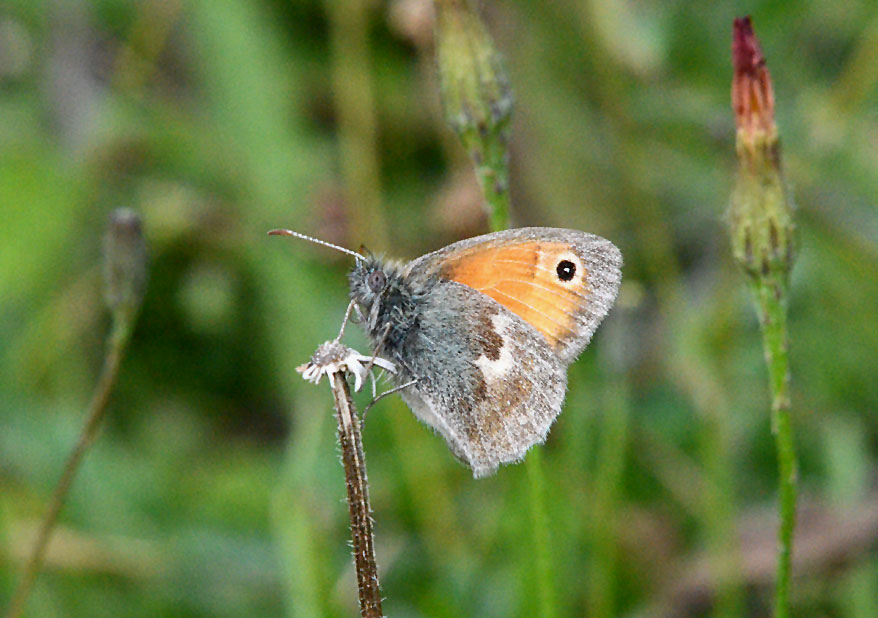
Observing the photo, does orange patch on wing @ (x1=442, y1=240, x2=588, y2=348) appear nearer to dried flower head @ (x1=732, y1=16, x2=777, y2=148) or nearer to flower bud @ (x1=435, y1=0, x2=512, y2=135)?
flower bud @ (x1=435, y1=0, x2=512, y2=135)

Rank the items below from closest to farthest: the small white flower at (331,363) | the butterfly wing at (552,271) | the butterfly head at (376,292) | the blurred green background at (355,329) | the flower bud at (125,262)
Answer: the small white flower at (331,363)
the butterfly wing at (552,271)
the butterfly head at (376,292)
the flower bud at (125,262)
the blurred green background at (355,329)

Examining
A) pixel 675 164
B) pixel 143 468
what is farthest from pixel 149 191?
pixel 675 164

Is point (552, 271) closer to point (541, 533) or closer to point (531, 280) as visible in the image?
point (531, 280)

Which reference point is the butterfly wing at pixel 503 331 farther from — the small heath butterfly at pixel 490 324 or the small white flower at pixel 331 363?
the small white flower at pixel 331 363

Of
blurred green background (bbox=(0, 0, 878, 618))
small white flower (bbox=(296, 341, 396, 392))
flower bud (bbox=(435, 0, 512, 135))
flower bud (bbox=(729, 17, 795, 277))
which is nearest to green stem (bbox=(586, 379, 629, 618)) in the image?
blurred green background (bbox=(0, 0, 878, 618))

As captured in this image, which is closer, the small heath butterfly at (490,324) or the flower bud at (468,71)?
the small heath butterfly at (490,324)

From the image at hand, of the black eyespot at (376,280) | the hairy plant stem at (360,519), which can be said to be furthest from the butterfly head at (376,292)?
the hairy plant stem at (360,519)

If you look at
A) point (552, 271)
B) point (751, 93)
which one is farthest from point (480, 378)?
point (751, 93)
